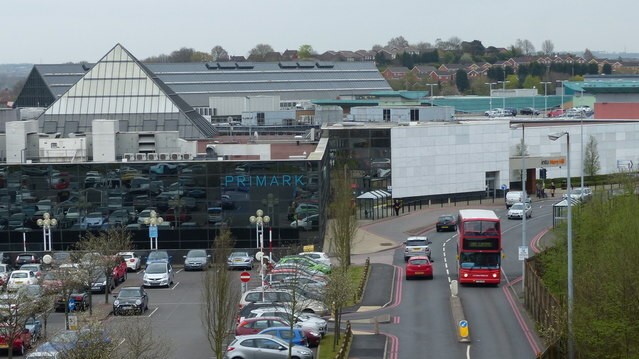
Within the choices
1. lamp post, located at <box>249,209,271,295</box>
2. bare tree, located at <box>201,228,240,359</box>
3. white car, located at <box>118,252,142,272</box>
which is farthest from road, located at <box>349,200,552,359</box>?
white car, located at <box>118,252,142,272</box>

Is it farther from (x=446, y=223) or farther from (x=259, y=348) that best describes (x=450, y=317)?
(x=446, y=223)

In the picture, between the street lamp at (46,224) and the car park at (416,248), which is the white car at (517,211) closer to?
the car park at (416,248)

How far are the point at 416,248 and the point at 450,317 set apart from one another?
730 inches

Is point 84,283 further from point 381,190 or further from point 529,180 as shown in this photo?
point 529,180

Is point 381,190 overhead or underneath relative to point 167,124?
underneath

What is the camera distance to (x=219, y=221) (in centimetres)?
6538

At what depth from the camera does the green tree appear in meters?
97.9

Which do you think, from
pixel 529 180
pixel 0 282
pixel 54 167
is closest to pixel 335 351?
pixel 0 282

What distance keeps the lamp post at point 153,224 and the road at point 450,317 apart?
13.2m

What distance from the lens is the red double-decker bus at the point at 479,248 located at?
54.0 m

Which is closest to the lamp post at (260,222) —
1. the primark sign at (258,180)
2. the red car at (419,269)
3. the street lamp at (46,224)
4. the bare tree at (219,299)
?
the primark sign at (258,180)

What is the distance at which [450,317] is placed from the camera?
47.3m

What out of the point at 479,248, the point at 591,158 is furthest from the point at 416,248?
the point at 591,158

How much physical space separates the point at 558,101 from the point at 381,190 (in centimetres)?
10807
